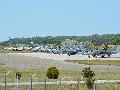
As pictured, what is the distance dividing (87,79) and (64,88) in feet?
19.3

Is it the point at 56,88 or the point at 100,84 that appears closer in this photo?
the point at 56,88

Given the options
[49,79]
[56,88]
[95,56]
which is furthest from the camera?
[95,56]

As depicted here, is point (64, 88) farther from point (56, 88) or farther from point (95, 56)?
point (95, 56)

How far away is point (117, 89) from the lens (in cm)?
3497

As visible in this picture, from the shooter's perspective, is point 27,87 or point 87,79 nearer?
point 87,79

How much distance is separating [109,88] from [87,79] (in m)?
6.47

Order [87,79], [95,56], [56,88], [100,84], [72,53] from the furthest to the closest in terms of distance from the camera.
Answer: [72,53]
[95,56]
[100,84]
[56,88]
[87,79]

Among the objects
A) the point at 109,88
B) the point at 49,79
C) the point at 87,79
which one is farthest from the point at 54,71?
the point at 87,79

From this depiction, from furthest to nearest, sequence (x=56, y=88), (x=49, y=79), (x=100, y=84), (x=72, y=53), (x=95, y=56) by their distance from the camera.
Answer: (x=72, y=53), (x=95, y=56), (x=49, y=79), (x=100, y=84), (x=56, y=88)

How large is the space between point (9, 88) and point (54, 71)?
37.2 ft

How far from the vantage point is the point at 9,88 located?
3500cm

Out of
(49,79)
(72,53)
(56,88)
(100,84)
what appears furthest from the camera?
(72,53)

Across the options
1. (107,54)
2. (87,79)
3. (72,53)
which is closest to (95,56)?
(107,54)

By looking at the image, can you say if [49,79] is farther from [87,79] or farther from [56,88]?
[87,79]
